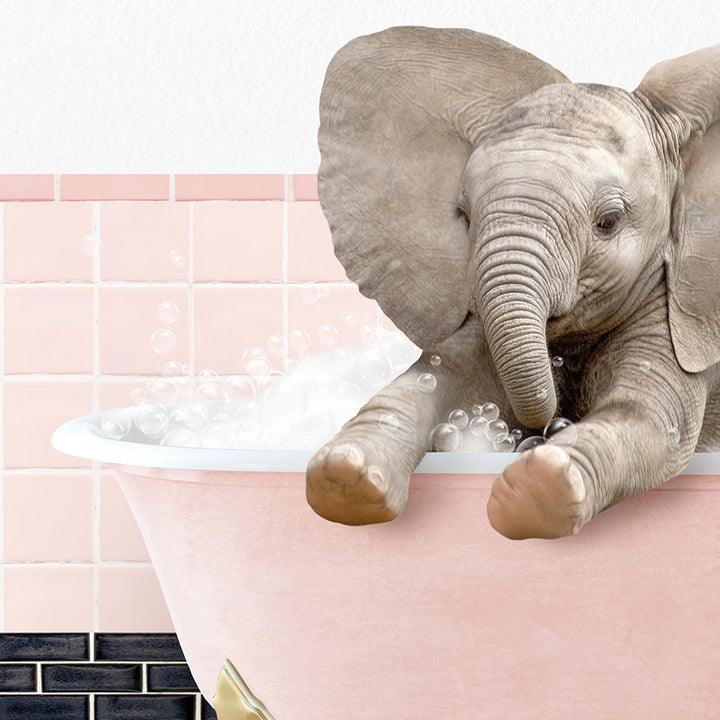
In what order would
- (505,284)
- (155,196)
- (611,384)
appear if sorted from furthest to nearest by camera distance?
1. (155,196)
2. (611,384)
3. (505,284)

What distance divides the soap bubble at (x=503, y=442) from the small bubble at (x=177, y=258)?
0.74 m

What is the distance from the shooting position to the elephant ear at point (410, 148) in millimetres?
871

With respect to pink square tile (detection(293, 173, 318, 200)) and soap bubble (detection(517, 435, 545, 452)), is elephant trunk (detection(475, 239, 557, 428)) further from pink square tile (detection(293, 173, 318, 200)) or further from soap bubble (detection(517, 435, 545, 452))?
pink square tile (detection(293, 173, 318, 200))

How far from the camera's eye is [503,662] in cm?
80

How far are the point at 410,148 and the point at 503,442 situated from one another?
278 millimetres

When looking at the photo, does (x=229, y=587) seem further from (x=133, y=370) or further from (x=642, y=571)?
(x=133, y=370)

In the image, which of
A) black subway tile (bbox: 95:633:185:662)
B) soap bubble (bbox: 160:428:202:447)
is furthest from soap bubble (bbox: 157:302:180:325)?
black subway tile (bbox: 95:633:185:662)

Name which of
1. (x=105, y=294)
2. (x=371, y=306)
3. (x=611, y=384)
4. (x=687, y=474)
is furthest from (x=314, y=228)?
(x=687, y=474)

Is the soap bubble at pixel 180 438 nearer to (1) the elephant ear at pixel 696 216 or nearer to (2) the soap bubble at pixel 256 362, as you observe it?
(2) the soap bubble at pixel 256 362

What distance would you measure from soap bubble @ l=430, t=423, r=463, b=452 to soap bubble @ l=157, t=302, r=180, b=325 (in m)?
0.62

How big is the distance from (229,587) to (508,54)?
0.52 m

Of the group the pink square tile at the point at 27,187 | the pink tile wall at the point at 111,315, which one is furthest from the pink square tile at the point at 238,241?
the pink square tile at the point at 27,187

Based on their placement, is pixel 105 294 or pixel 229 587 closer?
pixel 229 587

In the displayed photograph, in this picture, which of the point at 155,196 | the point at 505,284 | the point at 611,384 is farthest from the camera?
the point at 155,196
